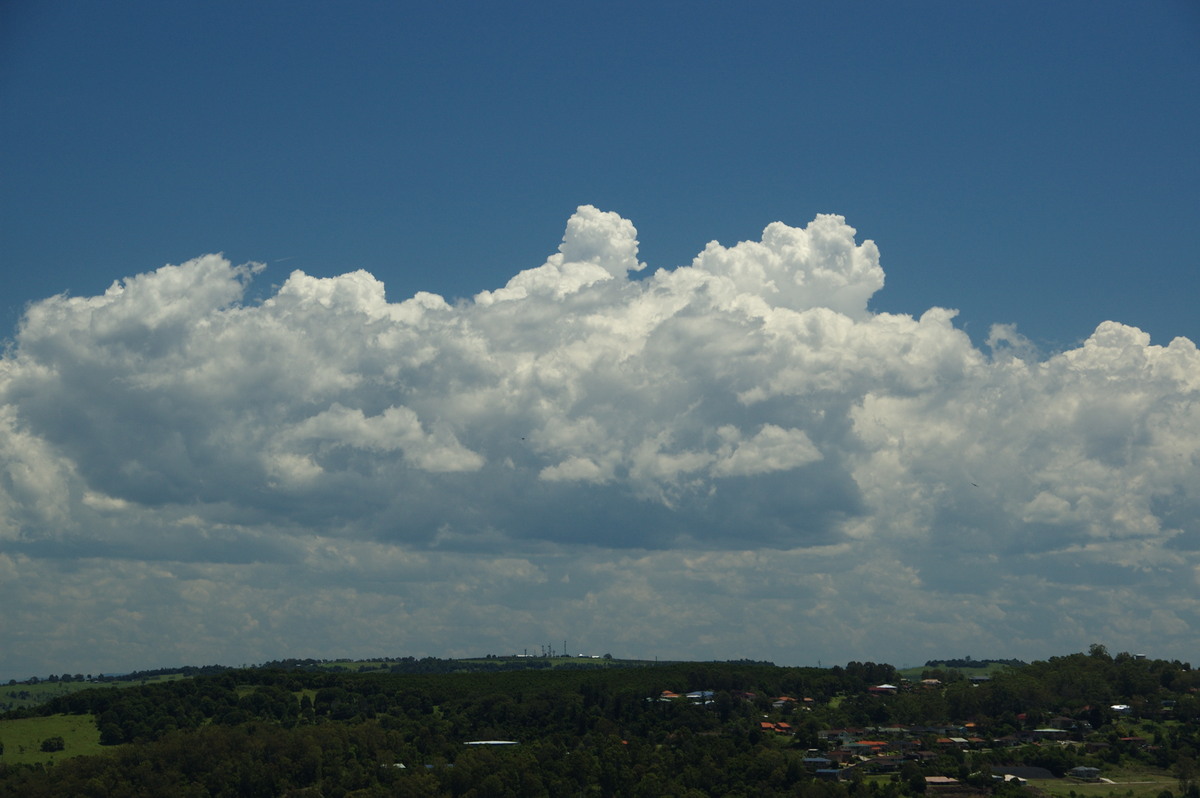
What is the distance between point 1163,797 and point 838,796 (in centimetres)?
5939

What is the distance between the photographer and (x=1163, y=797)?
655 ft

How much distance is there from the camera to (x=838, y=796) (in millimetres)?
196000
